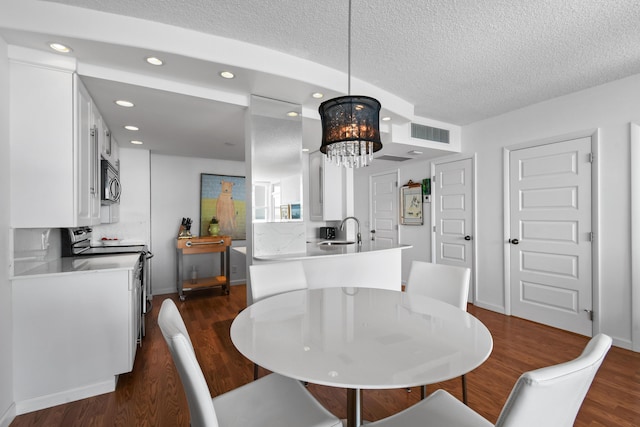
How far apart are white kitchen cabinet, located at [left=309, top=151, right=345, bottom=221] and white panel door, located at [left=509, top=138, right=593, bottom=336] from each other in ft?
6.77

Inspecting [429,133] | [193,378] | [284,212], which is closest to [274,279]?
[284,212]

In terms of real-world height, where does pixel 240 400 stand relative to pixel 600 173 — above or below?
below

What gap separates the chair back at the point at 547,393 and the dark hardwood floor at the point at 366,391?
4.11 feet

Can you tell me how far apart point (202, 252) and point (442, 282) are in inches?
134

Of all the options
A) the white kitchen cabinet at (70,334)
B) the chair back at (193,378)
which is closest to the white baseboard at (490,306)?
the chair back at (193,378)

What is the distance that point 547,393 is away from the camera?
0.69 metres

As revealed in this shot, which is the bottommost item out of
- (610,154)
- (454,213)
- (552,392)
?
(552,392)

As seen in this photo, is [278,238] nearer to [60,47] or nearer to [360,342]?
[360,342]

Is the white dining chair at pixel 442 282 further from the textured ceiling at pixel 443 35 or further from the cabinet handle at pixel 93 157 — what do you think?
the cabinet handle at pixel 93 157

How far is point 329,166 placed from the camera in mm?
3840

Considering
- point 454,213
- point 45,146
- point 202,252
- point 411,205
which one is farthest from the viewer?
point 411,205

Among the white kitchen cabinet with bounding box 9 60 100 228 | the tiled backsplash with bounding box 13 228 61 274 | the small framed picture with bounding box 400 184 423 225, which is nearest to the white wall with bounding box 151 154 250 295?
the tiled backsplash with bounding box 13 228 61 274

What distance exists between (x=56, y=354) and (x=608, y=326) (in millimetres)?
4506

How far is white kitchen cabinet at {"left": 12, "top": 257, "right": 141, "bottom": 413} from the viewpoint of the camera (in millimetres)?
1783
